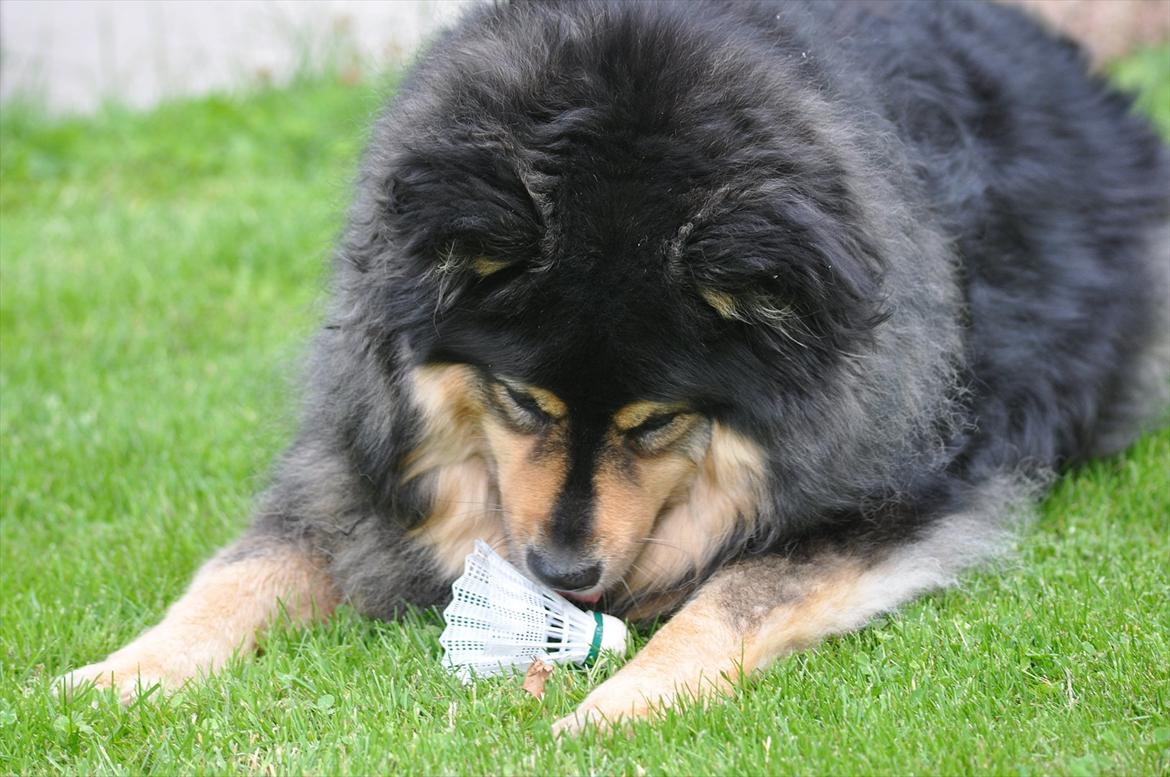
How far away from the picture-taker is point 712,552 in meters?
3.42

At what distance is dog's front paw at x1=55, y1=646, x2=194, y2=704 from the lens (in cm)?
313

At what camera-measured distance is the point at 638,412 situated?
298 centimetres

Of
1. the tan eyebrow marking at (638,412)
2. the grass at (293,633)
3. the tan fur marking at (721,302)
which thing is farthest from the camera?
the tan eyebrow marking at (638,412)

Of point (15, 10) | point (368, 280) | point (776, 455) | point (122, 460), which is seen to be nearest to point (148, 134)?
point (15, 10)

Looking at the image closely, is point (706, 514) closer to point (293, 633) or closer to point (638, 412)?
point (638, 412)

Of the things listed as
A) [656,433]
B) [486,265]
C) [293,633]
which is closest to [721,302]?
[656,433]

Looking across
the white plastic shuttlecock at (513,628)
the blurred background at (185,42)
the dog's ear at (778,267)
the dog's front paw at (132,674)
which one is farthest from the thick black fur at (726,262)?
the blurred background at (185,42)

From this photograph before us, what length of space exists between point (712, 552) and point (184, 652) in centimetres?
137

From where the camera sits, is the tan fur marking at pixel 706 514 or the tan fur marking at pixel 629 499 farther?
the tan fur marking at pixel 706 514

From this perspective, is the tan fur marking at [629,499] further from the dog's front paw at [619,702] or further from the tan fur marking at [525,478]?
the dog's front paw at [619,702]

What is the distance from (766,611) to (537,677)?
59 centimetres

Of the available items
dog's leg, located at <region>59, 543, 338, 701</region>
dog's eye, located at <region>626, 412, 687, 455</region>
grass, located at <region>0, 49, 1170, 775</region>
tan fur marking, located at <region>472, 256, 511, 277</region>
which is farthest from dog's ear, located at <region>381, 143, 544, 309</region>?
dog's leg, located at <region>59, 543, 338, 701</region>

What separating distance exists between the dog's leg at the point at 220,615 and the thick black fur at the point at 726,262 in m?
0.10

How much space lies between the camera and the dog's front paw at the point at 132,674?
10.3ft
